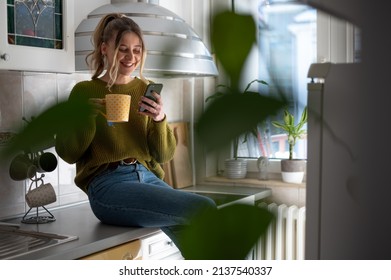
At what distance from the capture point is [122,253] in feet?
4.21

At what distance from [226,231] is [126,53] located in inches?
2.3

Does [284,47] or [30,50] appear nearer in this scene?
[284,47]

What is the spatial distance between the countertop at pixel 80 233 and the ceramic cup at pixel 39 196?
0.05 m

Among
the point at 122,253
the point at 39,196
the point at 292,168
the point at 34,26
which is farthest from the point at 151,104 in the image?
the point at 39,196

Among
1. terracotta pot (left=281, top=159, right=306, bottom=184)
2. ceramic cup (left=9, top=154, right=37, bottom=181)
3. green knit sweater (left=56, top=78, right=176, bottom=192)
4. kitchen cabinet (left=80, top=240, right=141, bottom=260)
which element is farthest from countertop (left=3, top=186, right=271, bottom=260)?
green knit sweater (left=56, top=78, right=176, bottom=192)

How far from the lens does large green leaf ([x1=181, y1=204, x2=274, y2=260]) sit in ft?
0.48

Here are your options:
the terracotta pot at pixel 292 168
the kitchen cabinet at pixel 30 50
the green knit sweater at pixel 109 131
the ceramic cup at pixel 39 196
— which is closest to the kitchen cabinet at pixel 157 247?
the ceramic cup at pixel 39 196

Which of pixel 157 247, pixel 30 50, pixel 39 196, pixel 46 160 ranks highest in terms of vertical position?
pixel 30 50

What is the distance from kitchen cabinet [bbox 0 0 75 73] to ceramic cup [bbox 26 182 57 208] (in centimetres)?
31

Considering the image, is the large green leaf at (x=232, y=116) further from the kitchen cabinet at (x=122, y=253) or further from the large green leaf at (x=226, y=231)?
the kitchen cabinet at (x=122, y=253)

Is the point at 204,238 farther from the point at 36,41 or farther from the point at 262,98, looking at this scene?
the point at 36,41

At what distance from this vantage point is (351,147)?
16cm

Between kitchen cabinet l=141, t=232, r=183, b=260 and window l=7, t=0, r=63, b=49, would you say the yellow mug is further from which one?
kitchen cabinet l=141, t=232, r=183, b=260

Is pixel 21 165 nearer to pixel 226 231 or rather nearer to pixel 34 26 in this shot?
pixel 226 231
